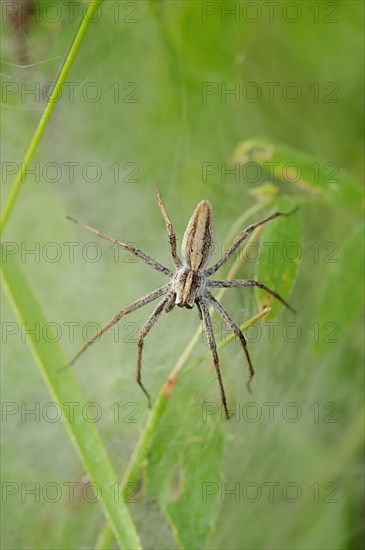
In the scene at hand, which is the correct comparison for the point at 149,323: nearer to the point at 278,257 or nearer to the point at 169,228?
the point at 169,228

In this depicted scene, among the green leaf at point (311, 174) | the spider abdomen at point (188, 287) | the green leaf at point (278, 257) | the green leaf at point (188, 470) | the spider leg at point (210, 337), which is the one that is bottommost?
the green leaf at point (188, 470)

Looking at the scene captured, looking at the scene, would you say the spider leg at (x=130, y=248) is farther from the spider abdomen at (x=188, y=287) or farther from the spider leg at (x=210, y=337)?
the spider leg at (x=210, y=337)

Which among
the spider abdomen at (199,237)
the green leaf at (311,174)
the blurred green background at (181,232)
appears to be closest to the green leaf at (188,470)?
the blurred green background at (181,232)

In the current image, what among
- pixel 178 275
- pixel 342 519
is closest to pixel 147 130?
pixel 178 275

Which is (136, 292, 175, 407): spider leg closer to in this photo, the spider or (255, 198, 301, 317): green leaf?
the spider

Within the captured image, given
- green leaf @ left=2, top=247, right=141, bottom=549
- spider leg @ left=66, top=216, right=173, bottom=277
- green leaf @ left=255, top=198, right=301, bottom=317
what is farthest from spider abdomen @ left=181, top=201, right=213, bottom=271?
green leaf @ left=2, top=247, right=141, bottom=549
